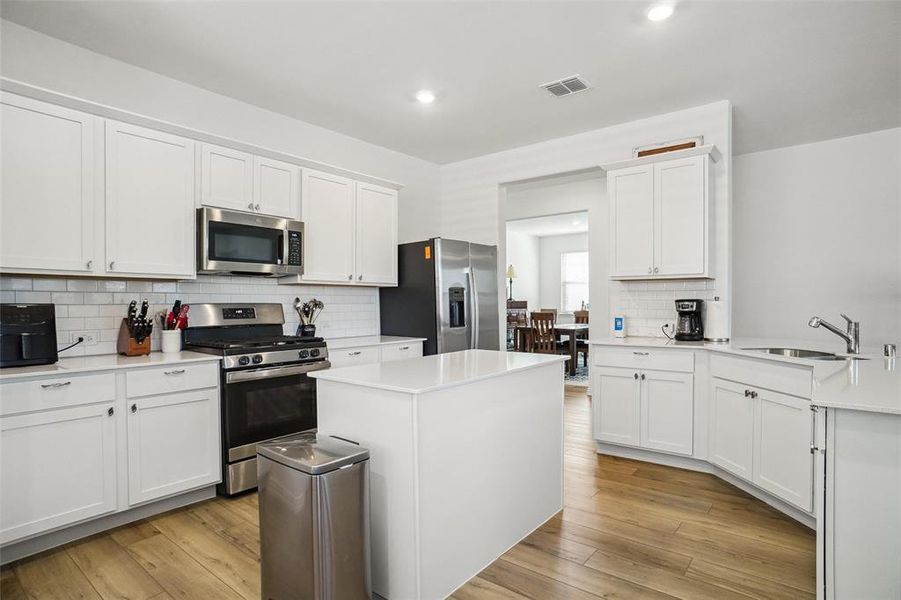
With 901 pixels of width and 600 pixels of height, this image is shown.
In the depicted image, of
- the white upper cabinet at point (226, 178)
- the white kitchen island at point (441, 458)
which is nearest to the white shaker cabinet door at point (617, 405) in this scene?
the white kitchen island at point (441, 458)

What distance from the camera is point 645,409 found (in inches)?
144

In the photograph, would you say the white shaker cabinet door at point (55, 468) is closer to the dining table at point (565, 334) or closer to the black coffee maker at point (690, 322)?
the black coffee maker at point (690, 322)

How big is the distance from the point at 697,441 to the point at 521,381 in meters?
1.77

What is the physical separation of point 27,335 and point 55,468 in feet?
2.19

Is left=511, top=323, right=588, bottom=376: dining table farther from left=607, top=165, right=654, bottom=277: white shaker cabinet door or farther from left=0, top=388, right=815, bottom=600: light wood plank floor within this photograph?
left=0, top=388, right=815, bottom=600: light wood plank floor

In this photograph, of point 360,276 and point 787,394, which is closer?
point 787,394

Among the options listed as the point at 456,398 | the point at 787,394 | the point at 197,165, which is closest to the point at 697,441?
the point at 787,394

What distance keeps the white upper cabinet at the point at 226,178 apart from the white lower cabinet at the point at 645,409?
9.75 ft

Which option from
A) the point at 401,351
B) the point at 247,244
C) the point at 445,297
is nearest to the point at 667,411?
the point at 445,297

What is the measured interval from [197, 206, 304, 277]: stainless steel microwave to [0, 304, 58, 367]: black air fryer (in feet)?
2.91

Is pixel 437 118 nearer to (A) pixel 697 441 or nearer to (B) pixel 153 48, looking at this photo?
(B) pixel 153 48

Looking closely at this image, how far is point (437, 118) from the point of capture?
13.4 ft

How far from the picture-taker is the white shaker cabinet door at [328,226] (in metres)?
3.83

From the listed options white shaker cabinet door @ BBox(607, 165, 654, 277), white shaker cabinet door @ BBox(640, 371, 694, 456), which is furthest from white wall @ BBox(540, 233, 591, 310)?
white shaker cabinet door @ BBox(640, 371, 694, 456)
